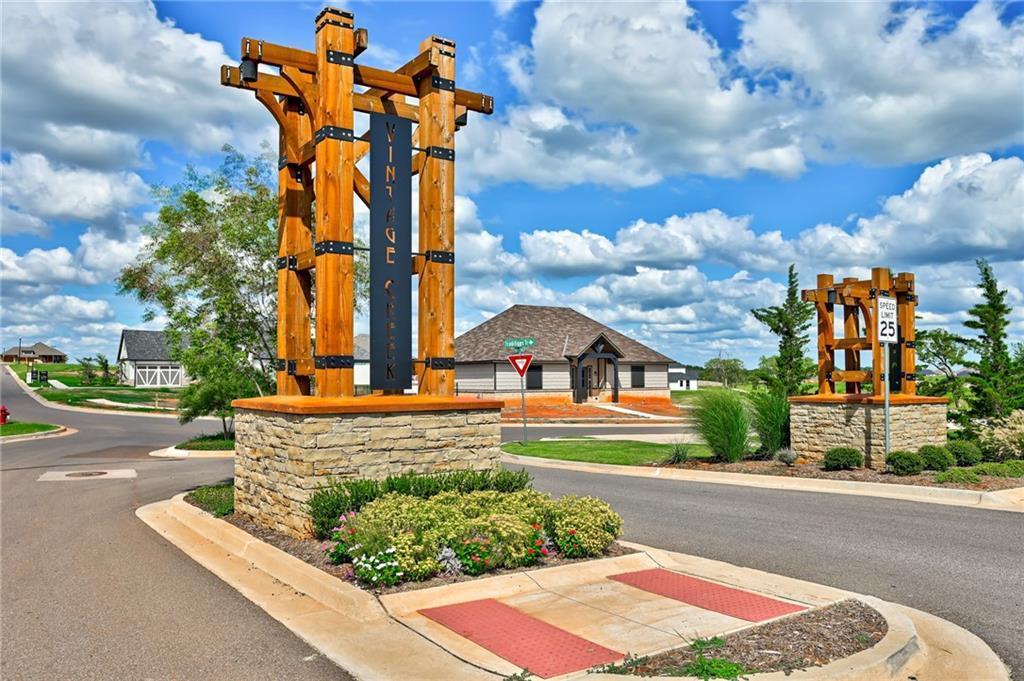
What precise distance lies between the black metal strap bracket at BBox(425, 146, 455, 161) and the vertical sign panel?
33 cm

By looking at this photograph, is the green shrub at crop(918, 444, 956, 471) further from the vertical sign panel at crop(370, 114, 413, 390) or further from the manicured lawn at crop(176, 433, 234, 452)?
the manicured lawn at crop(176, 433, 234, 452)

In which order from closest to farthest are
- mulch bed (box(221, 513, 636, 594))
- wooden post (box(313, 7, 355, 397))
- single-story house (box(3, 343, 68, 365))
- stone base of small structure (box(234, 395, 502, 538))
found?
mulch bed (box(221, 513, 636, 594)) → stone base of small structure (box(234, 395, 502, 538)) → wooden post (box(313, 7, 355, 397)) → single-story house (box(3, 343, 68, 365))

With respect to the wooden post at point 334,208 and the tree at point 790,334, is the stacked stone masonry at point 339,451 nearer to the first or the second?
the wooden post at point 334,208

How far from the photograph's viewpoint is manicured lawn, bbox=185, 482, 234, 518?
11.4 metres

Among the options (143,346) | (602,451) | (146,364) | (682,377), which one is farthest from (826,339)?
(143,346)

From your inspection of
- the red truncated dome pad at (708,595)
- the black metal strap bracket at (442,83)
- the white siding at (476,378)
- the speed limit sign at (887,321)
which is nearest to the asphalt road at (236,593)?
the red truncated dome pad at (708,595)

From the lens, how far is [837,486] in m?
14.8

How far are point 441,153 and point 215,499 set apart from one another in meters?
6.52

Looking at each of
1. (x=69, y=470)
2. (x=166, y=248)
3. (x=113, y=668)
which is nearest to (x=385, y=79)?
(x=113, y=668)

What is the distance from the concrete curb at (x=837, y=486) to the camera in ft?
41.9

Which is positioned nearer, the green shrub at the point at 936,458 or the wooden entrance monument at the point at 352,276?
the wooden entrance monument at the point at 352,276

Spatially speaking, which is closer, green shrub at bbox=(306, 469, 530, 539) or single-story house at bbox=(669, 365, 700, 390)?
green shrub at bbox=(306, 469, 530, 539)

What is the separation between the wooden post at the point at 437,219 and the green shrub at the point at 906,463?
980 cm

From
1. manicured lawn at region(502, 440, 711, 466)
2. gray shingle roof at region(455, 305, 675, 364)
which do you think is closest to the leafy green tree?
gray shingle roof at region(455, 305, 675, 364)
